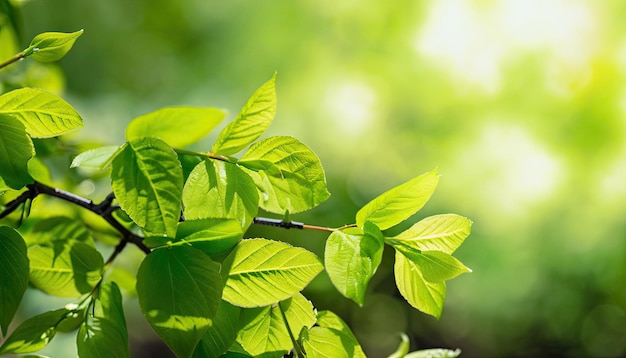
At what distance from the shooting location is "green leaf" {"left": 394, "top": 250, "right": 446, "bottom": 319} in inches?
7.2

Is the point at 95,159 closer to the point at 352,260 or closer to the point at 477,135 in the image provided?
the point at 352,260

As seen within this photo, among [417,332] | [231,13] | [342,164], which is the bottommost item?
[417,332]

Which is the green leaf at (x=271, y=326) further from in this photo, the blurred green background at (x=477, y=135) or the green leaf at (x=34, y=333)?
the blurred green background at (x=477, y=135)

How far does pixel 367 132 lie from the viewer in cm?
126

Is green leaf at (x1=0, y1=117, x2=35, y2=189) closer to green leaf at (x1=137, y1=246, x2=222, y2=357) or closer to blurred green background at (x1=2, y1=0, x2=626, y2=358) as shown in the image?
green leaf at (x1=137, y1=246, x2=222, y2=357)

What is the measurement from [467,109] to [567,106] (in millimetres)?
188

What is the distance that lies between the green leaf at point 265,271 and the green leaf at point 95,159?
44mm

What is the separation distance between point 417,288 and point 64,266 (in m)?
0.12

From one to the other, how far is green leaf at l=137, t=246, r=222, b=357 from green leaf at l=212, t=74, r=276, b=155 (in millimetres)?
36

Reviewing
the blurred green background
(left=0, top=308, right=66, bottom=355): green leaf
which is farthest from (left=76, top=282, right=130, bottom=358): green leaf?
the blurred green background

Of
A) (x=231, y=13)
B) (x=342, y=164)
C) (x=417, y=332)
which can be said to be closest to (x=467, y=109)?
(x=342, y=164)

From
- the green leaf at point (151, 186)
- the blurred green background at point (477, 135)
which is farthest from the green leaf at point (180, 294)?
the blurred green background at point (477, 135)

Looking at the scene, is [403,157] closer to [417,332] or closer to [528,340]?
[417,332]

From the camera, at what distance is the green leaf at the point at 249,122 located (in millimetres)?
190
